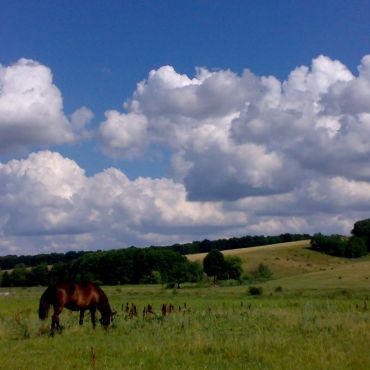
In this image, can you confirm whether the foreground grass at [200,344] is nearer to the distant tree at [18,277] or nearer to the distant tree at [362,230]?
the distant tree at [18,277]

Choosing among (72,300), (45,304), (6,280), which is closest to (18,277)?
(6,280)

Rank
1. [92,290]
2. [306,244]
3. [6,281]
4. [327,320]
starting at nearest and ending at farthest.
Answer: [327,320] < [92,290] < [6,281] < [306,244]

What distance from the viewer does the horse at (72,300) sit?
2005 cm

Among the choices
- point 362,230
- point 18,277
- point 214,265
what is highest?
point 362,230

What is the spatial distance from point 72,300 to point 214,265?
86158 millimetres

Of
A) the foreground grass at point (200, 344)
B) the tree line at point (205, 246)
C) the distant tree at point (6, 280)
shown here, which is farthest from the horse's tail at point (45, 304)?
the tree line at point (205, 246)

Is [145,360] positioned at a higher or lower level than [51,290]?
lower

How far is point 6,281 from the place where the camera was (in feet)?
422

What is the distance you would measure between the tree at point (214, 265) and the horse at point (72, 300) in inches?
3332

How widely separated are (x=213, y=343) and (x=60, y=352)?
12.8 ft

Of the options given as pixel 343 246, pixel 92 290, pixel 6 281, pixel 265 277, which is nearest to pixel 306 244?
pixel 343 246

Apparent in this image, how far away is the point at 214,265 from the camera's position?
10575 cm

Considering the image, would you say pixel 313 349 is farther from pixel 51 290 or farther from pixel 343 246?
pixel 343 246

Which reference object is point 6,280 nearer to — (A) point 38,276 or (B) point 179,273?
(A) point 38,276
